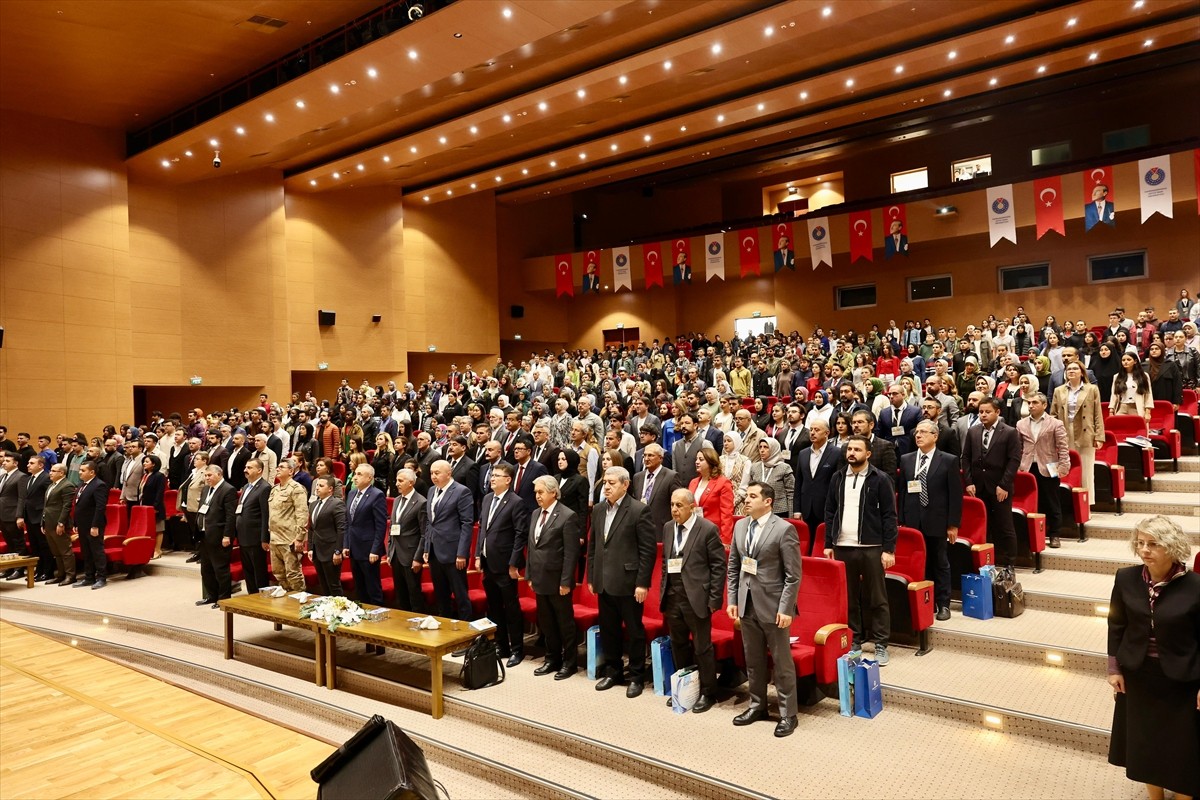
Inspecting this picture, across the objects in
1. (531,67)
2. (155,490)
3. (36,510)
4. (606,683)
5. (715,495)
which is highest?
(531,67)

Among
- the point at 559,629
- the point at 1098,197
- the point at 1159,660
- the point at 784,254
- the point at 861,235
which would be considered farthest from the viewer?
the point at 784,254

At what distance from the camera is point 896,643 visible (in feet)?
14.8

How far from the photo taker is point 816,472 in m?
5.14

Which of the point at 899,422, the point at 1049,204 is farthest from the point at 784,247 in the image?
the point at 899,422

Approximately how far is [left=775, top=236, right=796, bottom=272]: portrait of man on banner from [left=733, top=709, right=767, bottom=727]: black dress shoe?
1333 cm

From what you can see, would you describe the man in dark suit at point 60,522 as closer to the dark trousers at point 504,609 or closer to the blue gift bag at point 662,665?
the dark trousers at point 504,609

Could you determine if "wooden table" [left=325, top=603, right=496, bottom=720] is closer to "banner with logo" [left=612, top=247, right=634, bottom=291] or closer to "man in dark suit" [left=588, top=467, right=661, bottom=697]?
"man in dark suit" [left=588, top=467, right=661, bottom=697]

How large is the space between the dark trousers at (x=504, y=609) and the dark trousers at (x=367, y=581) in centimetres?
101

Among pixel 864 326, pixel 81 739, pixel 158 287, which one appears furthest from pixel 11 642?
pixel 864 326

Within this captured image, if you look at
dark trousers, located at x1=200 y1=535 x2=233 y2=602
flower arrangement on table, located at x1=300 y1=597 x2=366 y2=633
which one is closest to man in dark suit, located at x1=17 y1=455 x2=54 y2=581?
dark trousers, located at x1=200 y1=535 x2=233 y2=602

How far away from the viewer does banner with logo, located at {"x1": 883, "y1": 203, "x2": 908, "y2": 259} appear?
49.2ft

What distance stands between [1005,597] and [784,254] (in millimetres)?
12475

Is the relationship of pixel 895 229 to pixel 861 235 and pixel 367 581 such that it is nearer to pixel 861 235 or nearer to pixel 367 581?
pixel 861 235

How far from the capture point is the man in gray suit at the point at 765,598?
372cm
